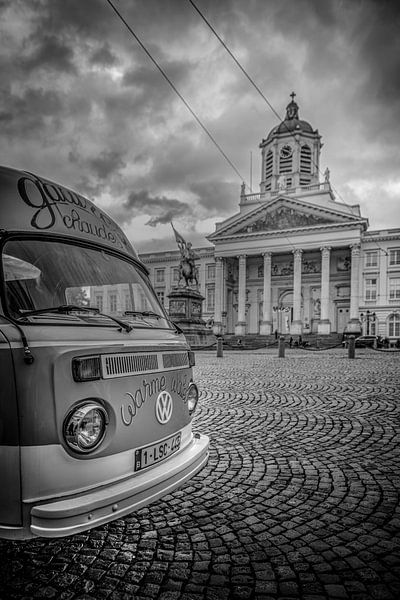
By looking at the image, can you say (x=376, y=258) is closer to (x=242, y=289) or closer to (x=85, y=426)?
(x=242, y=289)

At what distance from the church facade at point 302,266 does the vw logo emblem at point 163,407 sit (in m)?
44.3

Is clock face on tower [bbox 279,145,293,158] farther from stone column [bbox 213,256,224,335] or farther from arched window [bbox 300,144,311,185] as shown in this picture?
stone column [bbox 213,256,224,335]

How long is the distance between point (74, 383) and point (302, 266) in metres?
52.6

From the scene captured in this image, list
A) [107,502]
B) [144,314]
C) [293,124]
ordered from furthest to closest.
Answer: [293,124], [144,314], [107,502]

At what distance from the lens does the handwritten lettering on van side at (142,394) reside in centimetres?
222

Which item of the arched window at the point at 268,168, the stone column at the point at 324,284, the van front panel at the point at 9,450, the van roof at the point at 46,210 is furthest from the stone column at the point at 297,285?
the van front panel at the point at 9,450

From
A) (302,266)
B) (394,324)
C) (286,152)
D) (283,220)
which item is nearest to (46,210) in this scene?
(283,220)

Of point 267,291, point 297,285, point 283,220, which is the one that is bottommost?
point 267,291

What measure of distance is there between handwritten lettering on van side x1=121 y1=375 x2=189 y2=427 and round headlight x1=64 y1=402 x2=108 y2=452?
0.15 meters

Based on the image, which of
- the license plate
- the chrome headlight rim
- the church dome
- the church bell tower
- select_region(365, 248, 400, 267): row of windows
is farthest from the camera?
the church dome

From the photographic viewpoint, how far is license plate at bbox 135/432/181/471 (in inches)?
89.2

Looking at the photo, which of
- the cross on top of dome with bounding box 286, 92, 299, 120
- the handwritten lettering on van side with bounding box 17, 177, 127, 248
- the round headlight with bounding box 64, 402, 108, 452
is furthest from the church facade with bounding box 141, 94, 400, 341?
the round headlight with bounding box 64, 402, 108, 452

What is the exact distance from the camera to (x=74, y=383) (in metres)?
2.00

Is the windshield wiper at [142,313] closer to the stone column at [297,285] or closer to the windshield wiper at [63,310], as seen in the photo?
the windshield wiper at [63,310]
